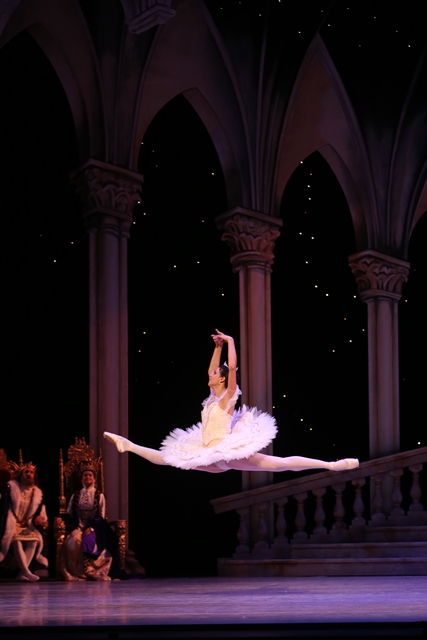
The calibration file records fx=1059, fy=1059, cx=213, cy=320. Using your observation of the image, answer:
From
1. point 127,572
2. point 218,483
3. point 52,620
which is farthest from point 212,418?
point 218,483

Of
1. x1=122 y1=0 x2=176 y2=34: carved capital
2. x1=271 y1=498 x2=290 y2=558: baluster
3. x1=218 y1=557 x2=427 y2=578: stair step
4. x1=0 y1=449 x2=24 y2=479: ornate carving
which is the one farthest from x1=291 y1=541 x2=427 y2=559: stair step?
x1=122 y1=0 x2=176 y2=34: carved capital

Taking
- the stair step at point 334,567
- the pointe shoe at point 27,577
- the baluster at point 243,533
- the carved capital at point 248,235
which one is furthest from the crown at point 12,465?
the carved capital at point 248,235

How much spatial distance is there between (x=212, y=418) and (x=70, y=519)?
2.61 meters

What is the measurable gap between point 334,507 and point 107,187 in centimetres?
430

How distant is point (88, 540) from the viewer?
9930 mm

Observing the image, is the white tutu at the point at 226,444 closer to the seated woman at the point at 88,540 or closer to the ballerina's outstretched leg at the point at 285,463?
the ballerina's outstretched leg at the point at 285,463

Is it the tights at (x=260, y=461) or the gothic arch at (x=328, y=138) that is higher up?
the gothic arch at (x=328, y=138)

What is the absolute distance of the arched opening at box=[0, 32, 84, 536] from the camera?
35.8ft

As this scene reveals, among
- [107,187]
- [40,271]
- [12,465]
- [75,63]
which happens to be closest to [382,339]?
[107,187]

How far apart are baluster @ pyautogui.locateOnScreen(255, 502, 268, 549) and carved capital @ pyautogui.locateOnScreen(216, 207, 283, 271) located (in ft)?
9.72

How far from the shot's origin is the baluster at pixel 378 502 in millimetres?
11312

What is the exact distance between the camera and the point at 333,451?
1391 cm

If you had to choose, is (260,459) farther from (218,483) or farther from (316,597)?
(218,483)

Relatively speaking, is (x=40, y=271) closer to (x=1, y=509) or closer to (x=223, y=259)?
(x=1, y=509)
